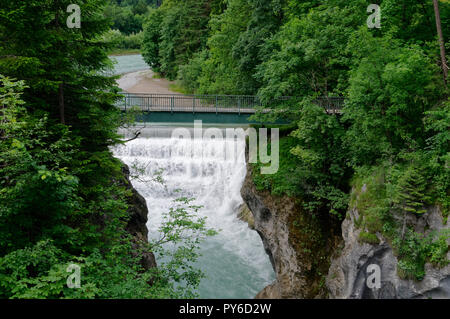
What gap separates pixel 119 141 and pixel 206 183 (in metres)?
13.8

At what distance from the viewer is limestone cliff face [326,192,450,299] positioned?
31.4 ft

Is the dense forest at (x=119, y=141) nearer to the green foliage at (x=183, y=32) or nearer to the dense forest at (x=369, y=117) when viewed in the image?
the dense forest at (x=369, y=117)

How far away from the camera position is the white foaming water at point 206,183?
20047 millimetres

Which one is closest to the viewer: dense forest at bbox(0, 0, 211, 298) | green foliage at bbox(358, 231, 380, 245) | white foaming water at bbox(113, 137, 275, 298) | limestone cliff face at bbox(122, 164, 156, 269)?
dense forest at bbox(0, 0, 211, 298)

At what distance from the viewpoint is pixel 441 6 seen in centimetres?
1466

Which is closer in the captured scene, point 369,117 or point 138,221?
point 369,117

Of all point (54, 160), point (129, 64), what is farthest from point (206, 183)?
point (129, 64)

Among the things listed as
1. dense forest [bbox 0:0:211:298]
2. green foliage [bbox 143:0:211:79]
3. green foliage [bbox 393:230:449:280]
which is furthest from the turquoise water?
green foliage [bbox 393:230:449:280]

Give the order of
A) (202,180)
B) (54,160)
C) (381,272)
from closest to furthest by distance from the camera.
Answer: (54,160), (381,272), (202,180)

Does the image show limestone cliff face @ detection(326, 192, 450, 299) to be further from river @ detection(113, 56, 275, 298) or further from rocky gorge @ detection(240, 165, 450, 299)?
river @ detection(113, 56, 275, 298)

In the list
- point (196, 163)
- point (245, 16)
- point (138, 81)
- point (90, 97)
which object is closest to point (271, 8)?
point (245, 16)

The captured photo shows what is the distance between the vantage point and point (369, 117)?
11.9 m

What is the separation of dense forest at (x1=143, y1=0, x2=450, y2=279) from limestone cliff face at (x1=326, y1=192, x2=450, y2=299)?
0.29 m

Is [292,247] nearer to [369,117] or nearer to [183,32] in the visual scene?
[369,117]
